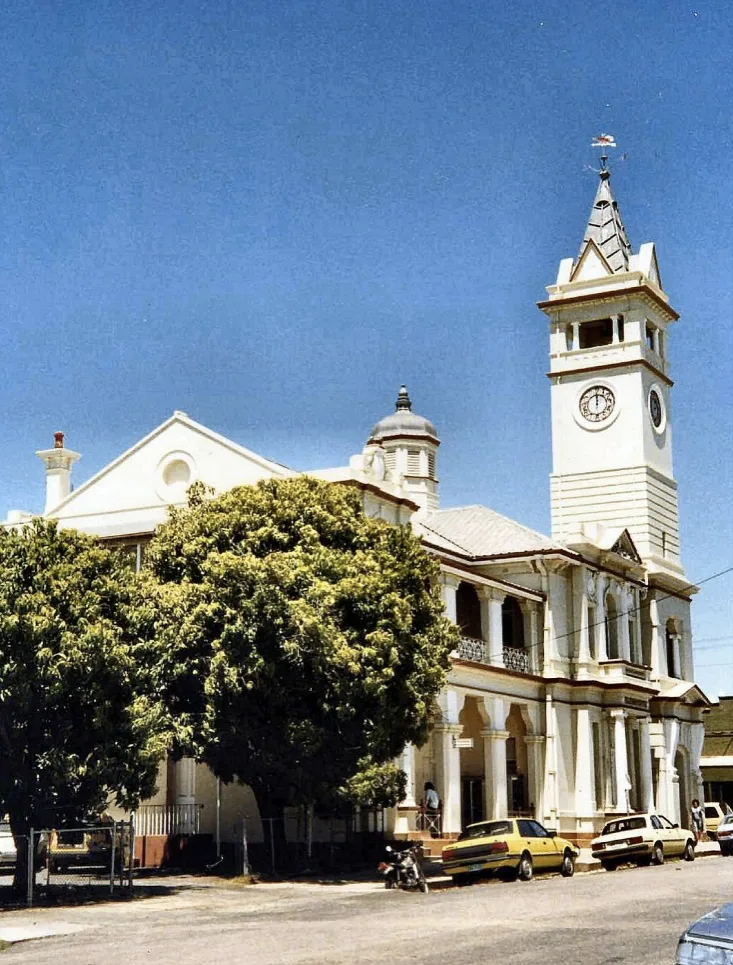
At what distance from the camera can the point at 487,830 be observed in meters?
30.1

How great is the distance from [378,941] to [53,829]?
10793 mm

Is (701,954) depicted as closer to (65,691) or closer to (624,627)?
(65,691)

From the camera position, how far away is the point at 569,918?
2020 centimetres

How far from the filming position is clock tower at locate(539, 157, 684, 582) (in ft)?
186

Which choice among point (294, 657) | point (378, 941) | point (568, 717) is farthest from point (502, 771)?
point (378, 941)

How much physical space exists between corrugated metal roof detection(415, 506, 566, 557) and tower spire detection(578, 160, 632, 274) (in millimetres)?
13866

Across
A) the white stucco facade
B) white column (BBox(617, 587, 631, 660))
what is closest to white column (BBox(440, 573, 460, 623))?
the white stucco facade

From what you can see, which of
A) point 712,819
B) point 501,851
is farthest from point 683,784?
point 501,851

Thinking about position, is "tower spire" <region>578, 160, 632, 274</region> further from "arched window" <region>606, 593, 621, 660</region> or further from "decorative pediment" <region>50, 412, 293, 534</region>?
"decorative pediment" <region>50, 412, 293, 534</region>

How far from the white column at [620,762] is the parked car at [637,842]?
1060 cm

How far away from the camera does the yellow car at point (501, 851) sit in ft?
96.3

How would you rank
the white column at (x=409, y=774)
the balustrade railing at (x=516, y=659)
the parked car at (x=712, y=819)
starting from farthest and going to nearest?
the parked car at (x=712, y=819) → the balustrade railing at (x=516, y=659) → the white column at (x=409, y=774)

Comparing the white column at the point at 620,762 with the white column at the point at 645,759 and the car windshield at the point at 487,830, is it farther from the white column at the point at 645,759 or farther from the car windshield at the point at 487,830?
the car windshield at the point at 487,830

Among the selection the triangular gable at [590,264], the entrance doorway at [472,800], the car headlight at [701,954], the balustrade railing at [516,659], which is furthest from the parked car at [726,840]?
the car headlight at [701,954]
